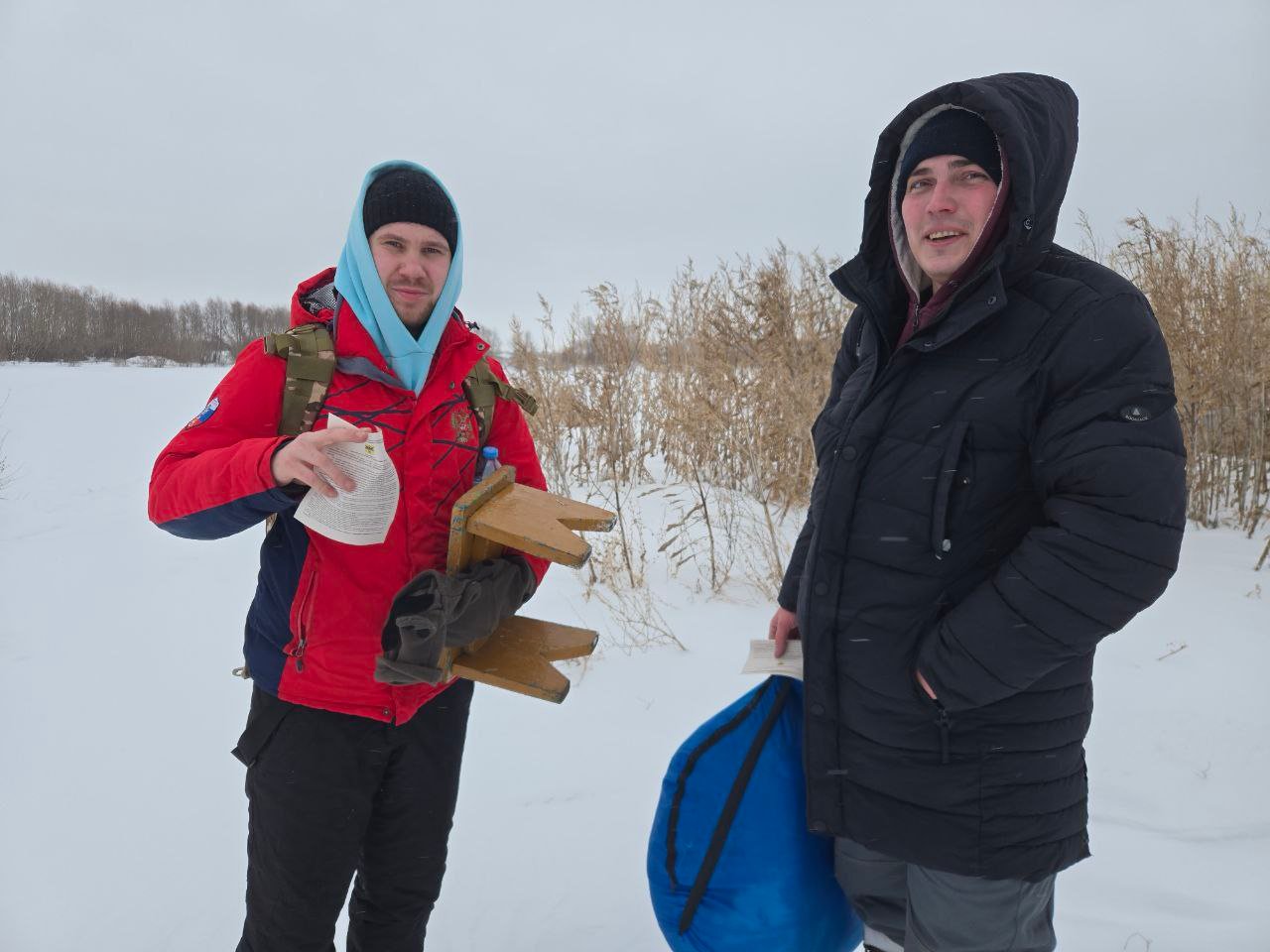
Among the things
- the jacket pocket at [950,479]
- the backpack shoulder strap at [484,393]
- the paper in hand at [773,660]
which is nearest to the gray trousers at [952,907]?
the paper in hand at [773,660]

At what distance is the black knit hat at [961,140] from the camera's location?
4.15ft

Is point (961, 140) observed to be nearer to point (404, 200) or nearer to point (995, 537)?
point (995, 537)

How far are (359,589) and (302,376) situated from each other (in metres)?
0.47

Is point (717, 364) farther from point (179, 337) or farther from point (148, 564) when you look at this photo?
point (179, 337)

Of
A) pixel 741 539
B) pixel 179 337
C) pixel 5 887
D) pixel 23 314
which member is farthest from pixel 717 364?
pixel 179 337

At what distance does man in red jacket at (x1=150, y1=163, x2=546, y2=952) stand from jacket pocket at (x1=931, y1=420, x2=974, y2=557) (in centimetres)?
89

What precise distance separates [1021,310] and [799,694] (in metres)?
0.90

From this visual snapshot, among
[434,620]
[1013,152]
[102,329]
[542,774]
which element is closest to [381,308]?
[434,620]

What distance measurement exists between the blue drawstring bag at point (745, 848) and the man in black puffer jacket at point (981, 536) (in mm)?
80

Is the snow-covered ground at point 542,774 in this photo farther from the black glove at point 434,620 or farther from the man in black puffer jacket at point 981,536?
the black glove at point 434,620

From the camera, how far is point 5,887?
232 cm

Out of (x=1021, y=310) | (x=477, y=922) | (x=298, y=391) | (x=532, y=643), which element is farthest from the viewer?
(x=477, y=922)

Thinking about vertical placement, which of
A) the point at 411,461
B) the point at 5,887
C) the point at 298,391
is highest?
the point at 298,391

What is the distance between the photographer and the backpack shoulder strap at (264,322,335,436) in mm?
1434
